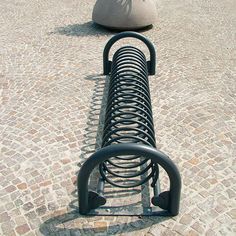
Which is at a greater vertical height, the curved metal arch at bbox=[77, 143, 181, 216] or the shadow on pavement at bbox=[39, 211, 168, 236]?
the curved metal arch at bbox=[77, 143, 181, 216]

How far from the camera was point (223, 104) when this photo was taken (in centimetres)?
628

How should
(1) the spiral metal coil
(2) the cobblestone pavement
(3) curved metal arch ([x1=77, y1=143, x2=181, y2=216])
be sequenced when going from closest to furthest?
(3) curved metal arch ([x1=77, y1=143, x2=181, y2=216])
(2) the cobblestone pavement
(1) the spiral metal coil

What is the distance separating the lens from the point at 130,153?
3.53m

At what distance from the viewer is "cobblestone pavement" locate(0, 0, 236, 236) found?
13.2 feet

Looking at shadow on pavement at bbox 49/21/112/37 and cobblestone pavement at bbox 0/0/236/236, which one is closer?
cobblestone pavement at bbox 0/0/236/236

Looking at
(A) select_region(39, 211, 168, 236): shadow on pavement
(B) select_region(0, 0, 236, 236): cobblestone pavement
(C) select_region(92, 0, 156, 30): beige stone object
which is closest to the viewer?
(A) select_region(39, 211, 168, 236): shadow on pavement

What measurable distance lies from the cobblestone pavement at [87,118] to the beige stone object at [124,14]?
381 millimetres

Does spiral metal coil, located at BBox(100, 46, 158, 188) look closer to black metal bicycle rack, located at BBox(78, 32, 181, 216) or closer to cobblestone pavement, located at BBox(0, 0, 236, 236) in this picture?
black metal bicycle rack, located at BBox(78, 32, 181, 216)

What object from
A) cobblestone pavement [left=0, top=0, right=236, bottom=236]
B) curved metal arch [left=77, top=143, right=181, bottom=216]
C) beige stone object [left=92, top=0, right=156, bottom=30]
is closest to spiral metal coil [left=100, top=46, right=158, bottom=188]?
curved metal arch [left=77, top=143, right=181, bottom=216]

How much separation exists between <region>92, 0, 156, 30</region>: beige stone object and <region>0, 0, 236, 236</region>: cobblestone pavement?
1.25ft

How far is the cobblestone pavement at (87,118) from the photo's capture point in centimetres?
403

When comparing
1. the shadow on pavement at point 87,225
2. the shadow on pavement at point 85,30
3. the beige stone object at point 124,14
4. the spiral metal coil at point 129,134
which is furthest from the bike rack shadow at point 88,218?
the shadow on pavement at point 85,30

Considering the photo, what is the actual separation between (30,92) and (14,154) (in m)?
1.96

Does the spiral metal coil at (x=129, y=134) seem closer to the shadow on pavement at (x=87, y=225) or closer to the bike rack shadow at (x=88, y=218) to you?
the bike rack shadow at (x=88, y=218)
